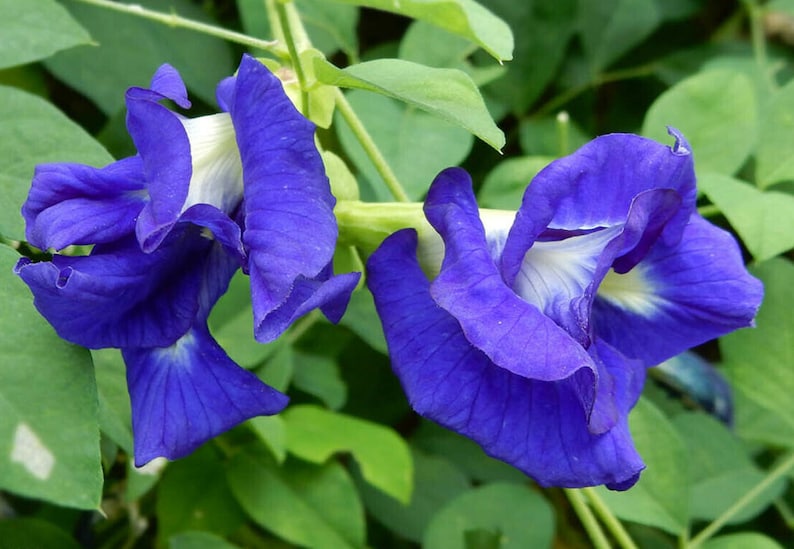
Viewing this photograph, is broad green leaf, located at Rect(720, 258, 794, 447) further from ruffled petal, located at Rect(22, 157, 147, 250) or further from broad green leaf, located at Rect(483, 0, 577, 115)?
ruffled petal, located at Rect(22, 157, 147, 250)

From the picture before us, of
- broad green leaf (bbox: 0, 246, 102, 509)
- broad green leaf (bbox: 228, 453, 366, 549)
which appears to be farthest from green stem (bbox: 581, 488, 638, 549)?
broad green leaf (bbox: 0, 246, 102, 509)

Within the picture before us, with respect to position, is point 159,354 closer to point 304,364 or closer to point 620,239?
point 620,239

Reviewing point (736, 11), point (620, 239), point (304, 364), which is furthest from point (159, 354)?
point (736, 11)

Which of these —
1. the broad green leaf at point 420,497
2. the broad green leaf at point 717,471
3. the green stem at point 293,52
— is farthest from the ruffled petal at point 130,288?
the broad green leaf at point 717,471

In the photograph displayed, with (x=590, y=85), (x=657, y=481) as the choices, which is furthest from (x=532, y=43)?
(x=657, y=481)

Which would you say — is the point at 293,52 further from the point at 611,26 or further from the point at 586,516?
the point at 611,26
